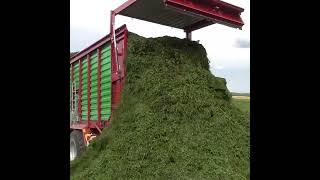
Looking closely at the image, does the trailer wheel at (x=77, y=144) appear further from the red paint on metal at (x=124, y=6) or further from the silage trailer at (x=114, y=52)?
the red paint on metal at (x=124, y=6)

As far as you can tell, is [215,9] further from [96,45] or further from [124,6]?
[96,45]

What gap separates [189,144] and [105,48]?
3.01 metres

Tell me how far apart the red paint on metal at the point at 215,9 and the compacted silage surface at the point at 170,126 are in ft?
2.12

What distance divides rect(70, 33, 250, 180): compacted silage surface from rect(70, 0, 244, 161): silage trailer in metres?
0.47

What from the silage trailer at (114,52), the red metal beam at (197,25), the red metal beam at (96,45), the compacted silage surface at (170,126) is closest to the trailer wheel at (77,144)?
the silage trailer at (114,52)

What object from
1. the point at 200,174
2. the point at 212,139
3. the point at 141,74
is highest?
the point at 141,74

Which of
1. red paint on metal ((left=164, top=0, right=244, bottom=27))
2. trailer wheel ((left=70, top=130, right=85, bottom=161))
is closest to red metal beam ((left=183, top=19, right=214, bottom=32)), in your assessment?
red paint on metal ((left=164, top=0, right=244, bottom=27))

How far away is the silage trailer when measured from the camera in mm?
6688

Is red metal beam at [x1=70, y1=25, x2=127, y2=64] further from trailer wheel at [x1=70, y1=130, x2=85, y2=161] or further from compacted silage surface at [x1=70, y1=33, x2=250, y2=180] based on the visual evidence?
trailer wheel at [x1=70, y1=130, x2=85, y2=161]
